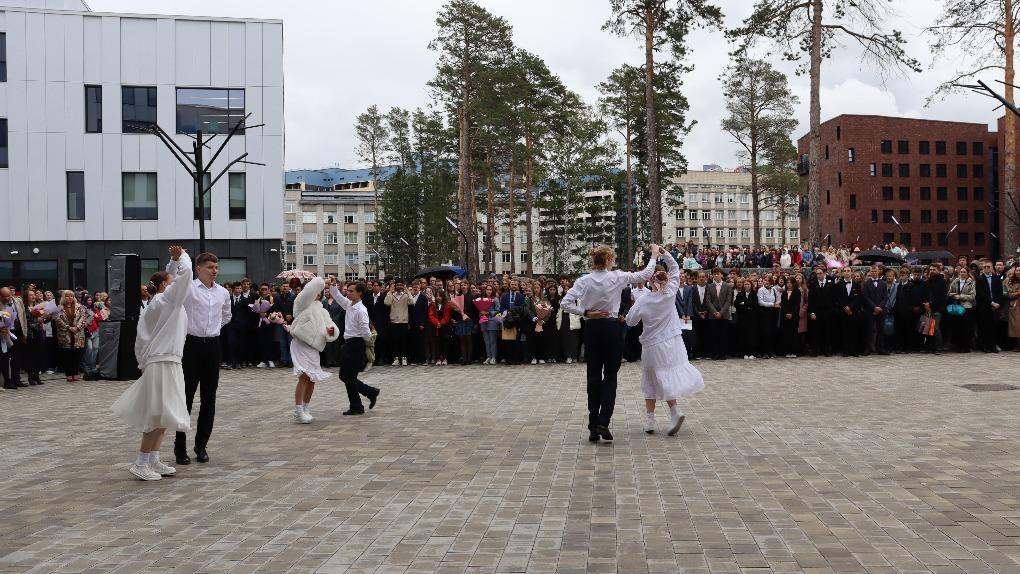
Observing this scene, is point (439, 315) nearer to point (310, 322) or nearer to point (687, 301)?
point (687, 301)

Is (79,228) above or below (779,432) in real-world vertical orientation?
above

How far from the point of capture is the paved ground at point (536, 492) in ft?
18.2

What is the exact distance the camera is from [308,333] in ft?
39.1

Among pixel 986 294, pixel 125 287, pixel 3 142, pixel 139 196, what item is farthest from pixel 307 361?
pixel 3 142

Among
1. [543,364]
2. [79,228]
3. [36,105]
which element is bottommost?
[543,364]

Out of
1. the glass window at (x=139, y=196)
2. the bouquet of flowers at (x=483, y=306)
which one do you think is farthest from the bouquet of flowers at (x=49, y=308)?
the glass window at (x=139, y=196)

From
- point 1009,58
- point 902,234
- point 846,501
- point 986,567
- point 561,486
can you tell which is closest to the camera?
point 986,567

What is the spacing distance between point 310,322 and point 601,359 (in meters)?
3.93

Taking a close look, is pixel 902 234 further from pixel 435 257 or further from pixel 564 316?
pixel 564 316

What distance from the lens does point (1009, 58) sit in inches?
1320

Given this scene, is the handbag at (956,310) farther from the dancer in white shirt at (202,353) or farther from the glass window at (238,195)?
the glass window at (238,195)

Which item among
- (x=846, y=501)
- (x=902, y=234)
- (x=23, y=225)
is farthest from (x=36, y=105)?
(x=902, y=234)

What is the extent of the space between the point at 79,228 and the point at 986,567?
41875 mm

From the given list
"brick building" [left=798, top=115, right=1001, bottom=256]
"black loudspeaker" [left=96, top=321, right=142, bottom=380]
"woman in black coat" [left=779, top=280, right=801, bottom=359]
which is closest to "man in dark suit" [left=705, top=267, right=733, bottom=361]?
"woman in black coat" [left=779, top=280, right=801, bottom=359]
